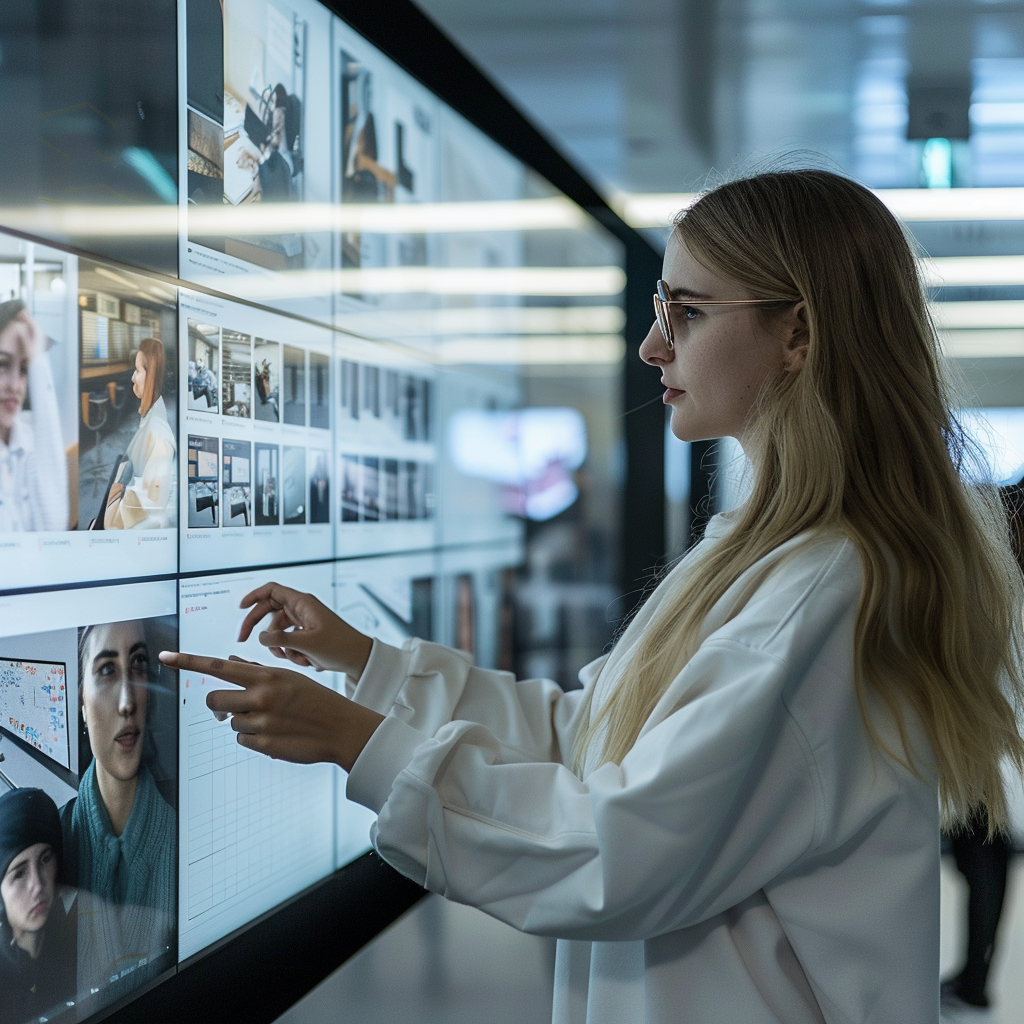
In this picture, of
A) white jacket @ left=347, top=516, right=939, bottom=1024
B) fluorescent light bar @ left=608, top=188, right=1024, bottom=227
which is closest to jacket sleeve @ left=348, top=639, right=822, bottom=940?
white jacket @ left=347, top=516, right=939, bottom=1024

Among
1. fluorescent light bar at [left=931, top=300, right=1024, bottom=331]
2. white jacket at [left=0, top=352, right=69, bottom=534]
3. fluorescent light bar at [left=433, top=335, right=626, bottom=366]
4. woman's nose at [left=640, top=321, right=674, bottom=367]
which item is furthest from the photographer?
fluorescent light bar at [left=931, top=300, right=1024, bottom=331]

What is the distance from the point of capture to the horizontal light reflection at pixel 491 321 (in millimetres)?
1847

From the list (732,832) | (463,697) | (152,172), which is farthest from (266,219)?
(732,832)

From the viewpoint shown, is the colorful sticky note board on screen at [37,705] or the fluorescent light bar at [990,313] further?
the fluorescent light bar at [990,313]

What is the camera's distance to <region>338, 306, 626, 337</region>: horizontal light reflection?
6.06 feet

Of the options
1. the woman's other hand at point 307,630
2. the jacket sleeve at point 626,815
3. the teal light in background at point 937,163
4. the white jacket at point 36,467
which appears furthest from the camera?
the teal light in background at point 937,163

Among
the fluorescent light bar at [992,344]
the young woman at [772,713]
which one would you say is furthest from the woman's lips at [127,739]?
the fluorescent light bar at [992,344]

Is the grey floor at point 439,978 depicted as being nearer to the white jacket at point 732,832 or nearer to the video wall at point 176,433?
the video wall at point 176,433

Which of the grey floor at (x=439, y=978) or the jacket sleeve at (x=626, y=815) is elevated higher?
the jacket sleeve at (x=626, y=815)

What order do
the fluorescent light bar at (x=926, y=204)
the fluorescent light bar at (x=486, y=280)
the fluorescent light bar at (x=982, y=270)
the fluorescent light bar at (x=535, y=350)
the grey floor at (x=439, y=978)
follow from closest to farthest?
the grey floor at (x=439, y=978) < the fluorescent light bar at (x=486, y=280) < the fluorescent light bar at (x=535, y=350) < the fluorescent light bar at (x=926, y=204) < the fluorescent light bar at (x=982, y=270)

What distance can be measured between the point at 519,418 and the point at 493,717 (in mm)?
1697

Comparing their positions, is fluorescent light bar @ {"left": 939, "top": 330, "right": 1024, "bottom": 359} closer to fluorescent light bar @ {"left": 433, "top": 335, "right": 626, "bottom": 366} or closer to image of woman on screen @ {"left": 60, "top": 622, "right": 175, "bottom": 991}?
fluorescent light bar @ {"left": 433, "top": 335, "right": 626, "bottom": 366}

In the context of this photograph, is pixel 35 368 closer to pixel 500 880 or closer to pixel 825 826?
pixel 500 880

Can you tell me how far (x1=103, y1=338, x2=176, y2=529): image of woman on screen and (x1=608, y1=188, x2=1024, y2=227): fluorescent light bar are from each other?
2.63 m
